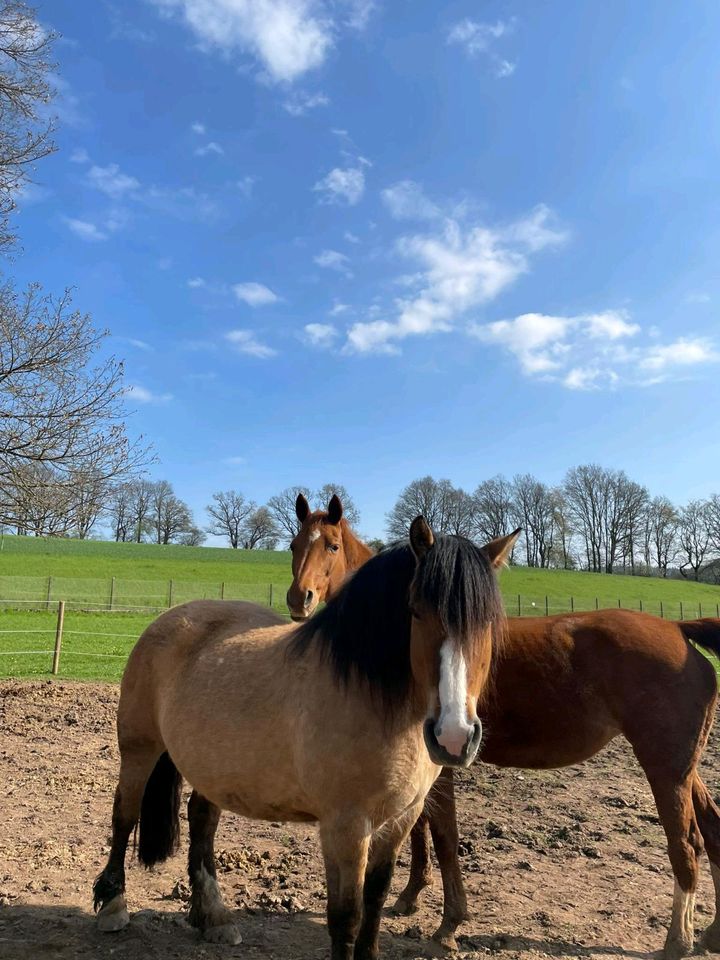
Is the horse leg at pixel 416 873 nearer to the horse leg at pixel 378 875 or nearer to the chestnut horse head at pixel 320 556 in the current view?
the horse leg at pixel 378 875

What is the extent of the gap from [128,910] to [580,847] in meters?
3.52

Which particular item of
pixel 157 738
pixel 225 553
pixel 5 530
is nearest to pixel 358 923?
pixel 157 738

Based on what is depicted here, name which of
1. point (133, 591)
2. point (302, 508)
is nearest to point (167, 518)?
point (133, 591)

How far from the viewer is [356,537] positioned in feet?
17.7

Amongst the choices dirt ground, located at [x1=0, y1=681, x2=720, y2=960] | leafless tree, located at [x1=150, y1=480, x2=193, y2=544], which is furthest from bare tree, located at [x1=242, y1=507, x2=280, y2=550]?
dirt ground, located at [x1=0, y1=681, x2=720, y2=960]

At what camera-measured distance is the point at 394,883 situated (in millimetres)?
4527

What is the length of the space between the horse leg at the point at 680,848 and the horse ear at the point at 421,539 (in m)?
2.47

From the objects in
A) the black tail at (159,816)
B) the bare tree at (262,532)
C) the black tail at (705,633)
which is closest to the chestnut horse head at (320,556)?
the black tail at (159,816)

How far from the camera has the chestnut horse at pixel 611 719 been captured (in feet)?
12.6

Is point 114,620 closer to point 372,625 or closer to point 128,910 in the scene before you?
point 128,910

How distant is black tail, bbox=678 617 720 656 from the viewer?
173 inches

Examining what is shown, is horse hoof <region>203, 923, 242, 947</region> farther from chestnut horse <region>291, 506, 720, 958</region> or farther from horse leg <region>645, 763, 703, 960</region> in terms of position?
horse leg <region>645, 763, 703, 960</region>

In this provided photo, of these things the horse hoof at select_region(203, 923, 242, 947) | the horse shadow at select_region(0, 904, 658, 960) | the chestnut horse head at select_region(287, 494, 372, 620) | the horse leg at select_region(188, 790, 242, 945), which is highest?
the chestnut horse head at select_region(287, 494, 372, 620)

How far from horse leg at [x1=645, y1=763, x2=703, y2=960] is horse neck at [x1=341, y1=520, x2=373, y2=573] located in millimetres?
2557
